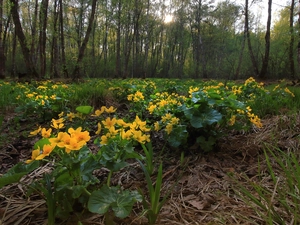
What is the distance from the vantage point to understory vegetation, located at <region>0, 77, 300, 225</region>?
847 mm

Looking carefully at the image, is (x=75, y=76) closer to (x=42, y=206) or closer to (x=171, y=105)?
(x=171, y=105)

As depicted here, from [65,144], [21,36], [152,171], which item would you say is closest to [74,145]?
[65,144]

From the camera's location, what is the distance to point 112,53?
3347 centimetres

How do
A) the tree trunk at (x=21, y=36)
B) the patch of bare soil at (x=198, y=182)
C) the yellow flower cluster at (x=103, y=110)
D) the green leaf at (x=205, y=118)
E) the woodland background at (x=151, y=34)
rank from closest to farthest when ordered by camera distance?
the patch of bare soil at (x=198, y=182)
the yellow flower cluster at (x=103, y=110)
the green leaf at (x=205, y=118)
the tree trunk at (x=21, y=36)
the woodland background at (x=151, y=34)

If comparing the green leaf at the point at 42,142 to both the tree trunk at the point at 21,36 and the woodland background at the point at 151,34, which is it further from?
the woodland background at the point at 151,34

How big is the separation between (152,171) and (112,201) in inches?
21.5

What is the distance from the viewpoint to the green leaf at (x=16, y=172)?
2.51 feet

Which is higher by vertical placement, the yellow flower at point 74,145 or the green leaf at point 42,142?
the yellow flower at point 74,145

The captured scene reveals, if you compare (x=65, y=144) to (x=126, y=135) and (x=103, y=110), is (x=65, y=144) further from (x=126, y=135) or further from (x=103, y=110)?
(x=103, y=110)

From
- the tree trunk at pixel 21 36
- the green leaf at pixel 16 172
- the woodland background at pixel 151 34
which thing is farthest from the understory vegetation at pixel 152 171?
the woodland background at pixel 151 34

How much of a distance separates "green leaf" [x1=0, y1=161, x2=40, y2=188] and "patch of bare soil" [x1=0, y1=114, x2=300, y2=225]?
0.25 m

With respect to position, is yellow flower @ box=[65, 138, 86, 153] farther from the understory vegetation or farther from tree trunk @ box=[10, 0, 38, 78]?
tree trunk @ box=[10, 0, 38, 78]

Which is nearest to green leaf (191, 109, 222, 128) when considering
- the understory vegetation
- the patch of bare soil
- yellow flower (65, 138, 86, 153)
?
the understory vegetation

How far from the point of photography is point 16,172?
85cm
